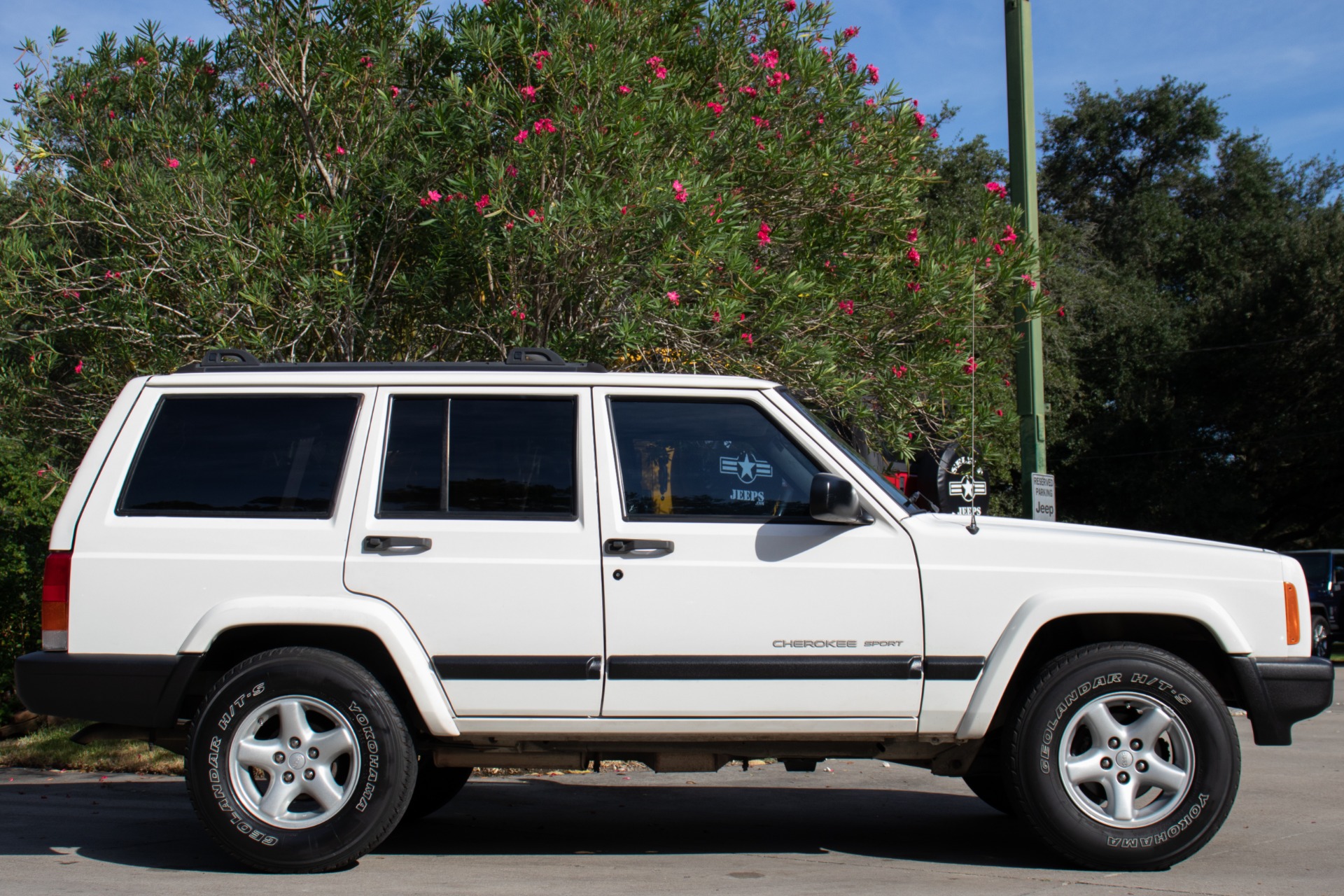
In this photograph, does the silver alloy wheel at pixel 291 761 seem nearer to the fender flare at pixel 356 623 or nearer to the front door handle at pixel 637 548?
the fender flare at pixel 356 623

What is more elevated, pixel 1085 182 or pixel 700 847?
pixel 1085 182

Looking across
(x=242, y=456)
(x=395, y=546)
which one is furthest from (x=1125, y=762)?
(x=242, y=456)

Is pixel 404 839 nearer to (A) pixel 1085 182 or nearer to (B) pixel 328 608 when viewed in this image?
(B) pixel 328 608

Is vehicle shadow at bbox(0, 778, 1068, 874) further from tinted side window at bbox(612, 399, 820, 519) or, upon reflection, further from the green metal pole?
the green metal pole

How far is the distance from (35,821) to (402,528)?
9.42 feet

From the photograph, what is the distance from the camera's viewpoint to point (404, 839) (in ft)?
19.1

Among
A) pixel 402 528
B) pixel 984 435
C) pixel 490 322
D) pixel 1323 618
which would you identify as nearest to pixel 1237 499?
pixel 1323 618

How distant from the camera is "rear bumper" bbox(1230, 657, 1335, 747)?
4.91 metres

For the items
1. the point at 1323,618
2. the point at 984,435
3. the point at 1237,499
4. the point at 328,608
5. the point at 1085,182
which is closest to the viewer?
the point at 328,608

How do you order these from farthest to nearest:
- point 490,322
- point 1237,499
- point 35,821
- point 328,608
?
point 1237,499
point 490,322
point 35,821
point 328,608

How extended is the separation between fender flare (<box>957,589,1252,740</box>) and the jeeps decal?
2.00ft

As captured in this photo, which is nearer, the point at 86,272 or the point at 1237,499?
the point at 86,272

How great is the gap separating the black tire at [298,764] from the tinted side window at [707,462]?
130cm

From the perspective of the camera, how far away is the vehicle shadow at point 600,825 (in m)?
5.46
